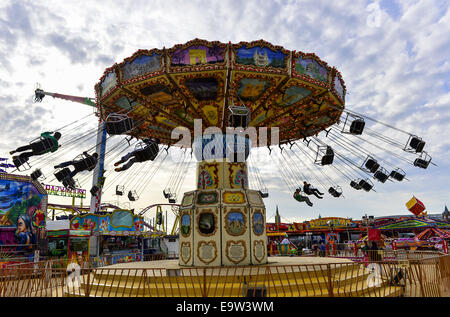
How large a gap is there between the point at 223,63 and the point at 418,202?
21.5m

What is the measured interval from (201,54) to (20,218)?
18.1 metres

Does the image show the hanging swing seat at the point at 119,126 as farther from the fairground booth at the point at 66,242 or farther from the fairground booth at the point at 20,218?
the fairground booth at the point at 20,218

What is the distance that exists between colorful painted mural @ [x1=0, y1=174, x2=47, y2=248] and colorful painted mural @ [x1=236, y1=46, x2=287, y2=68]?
60.4ft

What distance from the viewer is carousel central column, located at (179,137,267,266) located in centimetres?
988

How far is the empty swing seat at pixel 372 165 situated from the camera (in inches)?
561

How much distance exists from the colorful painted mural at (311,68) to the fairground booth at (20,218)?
18110 mm

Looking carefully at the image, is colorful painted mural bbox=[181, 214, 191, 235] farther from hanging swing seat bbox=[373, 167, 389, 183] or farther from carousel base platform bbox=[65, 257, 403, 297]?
hanging swing seat bbox=[373, 167, 389, 183]

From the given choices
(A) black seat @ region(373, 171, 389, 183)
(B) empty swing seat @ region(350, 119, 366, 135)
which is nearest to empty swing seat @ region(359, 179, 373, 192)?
(A) black seat @ region(373, 171, 389, 183)

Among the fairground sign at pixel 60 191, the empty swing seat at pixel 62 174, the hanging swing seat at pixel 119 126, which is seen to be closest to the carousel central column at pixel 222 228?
the hanging swing seat at pixel 119 126

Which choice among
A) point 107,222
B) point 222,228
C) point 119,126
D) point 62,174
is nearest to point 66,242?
point 107,222

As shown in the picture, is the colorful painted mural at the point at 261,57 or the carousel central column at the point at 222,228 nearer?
the colorful painted mural at the point at 261,57

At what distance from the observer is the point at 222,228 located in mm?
9977
